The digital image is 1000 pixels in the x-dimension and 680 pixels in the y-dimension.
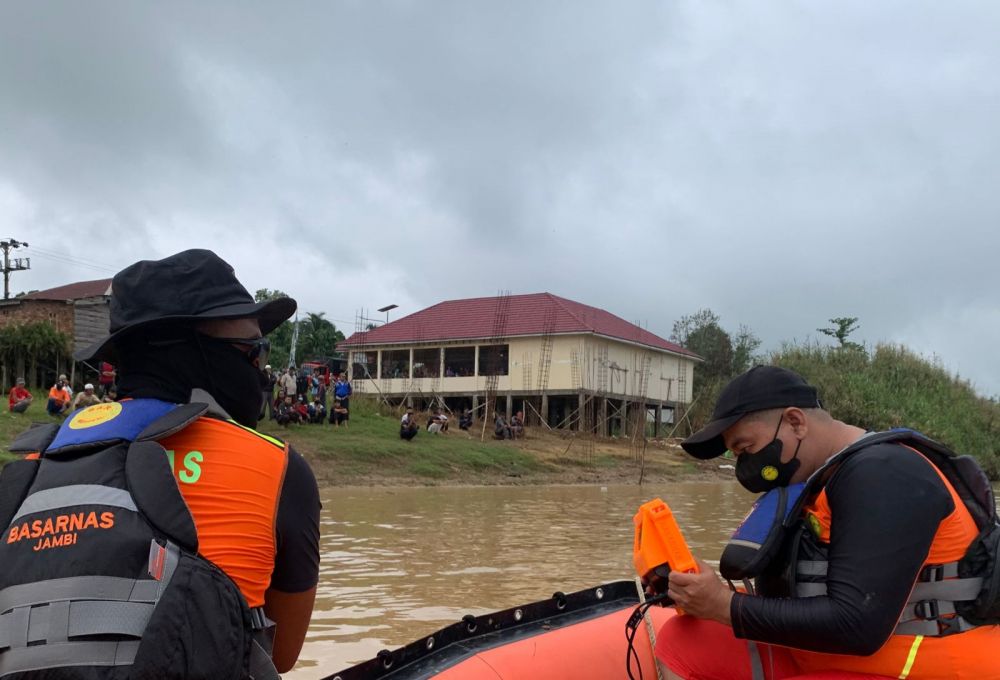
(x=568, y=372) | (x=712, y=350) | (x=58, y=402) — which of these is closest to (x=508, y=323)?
(x=568, y=372)

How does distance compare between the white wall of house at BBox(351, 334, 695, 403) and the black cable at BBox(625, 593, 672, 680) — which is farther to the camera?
the white wall of house at BBox(351, 334, 695, 403)

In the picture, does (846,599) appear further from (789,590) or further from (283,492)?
(283,492)

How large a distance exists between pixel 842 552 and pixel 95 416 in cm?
179

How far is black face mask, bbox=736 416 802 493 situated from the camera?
252 cm

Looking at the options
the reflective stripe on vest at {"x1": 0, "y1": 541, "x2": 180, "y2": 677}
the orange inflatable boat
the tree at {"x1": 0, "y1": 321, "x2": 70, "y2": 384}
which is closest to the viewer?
the reflective stripe on vest at {"x1": 0, "y1": 541, "x2": 180, "y2": 677}

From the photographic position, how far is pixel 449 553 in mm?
9359

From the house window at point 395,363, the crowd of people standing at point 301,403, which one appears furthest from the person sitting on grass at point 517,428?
the house window at point 395,363

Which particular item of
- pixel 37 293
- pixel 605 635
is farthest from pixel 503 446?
pixel 37 293

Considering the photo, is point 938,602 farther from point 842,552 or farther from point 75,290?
point 75,290

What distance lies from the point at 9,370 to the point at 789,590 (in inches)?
1067

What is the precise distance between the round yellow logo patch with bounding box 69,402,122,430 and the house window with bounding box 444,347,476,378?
114ft

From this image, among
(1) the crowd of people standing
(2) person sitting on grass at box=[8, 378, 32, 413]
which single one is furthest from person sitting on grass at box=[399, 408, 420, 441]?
(2) person sitting on grass at box=[8, 378, 32, 413]

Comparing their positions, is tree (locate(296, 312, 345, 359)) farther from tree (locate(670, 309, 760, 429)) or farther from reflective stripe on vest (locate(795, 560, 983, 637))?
reflective stripe on vest (locate(795, 560, 983, 637))

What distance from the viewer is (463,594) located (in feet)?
23.2
